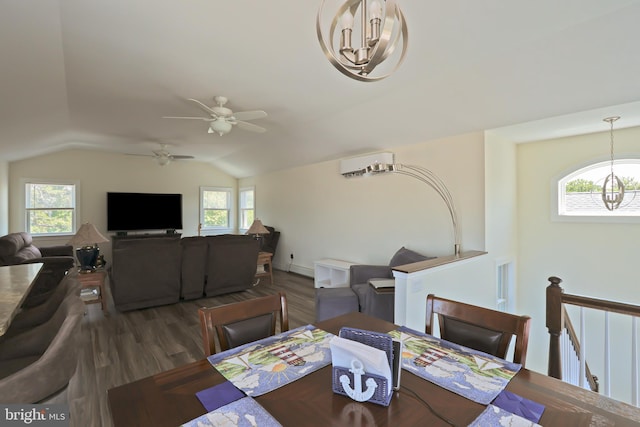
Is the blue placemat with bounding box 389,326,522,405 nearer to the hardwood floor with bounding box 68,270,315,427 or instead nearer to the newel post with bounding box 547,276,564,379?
the newel post with bounding box 547,276,564,379

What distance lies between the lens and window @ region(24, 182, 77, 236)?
6043mm

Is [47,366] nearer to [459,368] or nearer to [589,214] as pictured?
[459,368]

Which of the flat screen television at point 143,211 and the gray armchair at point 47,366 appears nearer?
the gray armchair at point 47,366

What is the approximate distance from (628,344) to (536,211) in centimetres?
174

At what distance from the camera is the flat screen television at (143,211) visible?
22.1 feet

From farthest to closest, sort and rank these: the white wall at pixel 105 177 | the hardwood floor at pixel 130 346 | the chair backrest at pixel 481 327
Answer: the white wall at pixel 105 177 → the hardwood floor at pixel 130 346 → the chair backrest at pixel 481 327

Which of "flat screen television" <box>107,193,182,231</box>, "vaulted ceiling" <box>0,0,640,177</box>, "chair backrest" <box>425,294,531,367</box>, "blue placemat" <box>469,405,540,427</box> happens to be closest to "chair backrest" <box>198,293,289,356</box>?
"chair backrest" <box>425,294,531,367</box>

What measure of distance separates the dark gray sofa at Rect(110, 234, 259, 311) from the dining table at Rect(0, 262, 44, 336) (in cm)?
130

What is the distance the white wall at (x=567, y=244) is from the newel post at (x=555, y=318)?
92.0 inches

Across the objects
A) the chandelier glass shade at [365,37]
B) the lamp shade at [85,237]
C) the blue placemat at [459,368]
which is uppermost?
the chandelier glass shade at [365,37]

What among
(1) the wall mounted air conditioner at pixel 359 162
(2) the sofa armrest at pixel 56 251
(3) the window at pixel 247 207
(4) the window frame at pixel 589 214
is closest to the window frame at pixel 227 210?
(3) the window at pixel 247 207

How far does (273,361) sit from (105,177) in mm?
7550

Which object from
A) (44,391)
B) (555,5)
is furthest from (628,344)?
(44,391)

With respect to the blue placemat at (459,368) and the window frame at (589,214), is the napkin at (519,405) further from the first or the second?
the window frame at (589,214)
